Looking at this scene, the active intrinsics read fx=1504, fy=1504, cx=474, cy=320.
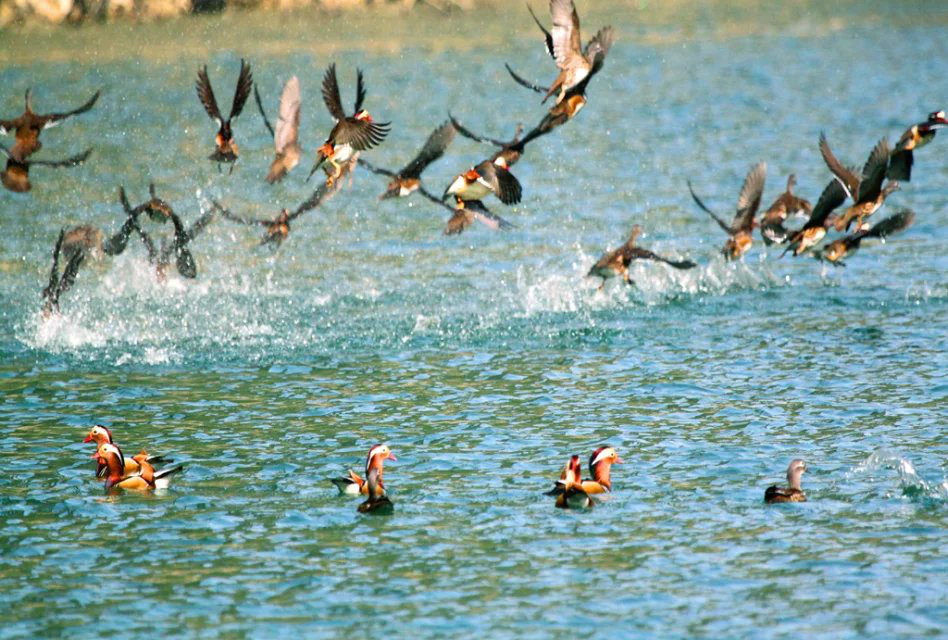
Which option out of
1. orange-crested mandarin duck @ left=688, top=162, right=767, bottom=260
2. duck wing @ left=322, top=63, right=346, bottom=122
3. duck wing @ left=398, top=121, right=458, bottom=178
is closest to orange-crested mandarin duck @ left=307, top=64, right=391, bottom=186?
duck wing @ left=322, top=63, right=346, bottom=122

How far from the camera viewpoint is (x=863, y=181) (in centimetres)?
1814

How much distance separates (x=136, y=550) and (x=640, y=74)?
1714 inches

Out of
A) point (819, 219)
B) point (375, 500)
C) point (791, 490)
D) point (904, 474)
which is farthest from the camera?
point (819, 219)

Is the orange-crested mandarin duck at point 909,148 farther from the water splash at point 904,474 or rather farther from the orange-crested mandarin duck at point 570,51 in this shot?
the water splash at point 904,474

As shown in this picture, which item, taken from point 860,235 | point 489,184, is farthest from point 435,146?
point 860,235

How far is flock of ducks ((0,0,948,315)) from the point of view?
16938 mm

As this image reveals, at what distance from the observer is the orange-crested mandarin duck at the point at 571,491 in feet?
45.6

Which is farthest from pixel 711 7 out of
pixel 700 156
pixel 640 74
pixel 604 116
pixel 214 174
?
pixel 214 174

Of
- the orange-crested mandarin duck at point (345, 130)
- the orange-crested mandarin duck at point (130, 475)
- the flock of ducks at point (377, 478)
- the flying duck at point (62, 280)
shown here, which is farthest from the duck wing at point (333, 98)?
the flying duck at point (62, 280)

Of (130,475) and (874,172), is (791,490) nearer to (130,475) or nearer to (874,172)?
(874,172)

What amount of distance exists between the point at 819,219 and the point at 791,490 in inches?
240

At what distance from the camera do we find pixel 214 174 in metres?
34.5

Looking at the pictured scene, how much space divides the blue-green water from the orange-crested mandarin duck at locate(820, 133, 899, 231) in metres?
1.96

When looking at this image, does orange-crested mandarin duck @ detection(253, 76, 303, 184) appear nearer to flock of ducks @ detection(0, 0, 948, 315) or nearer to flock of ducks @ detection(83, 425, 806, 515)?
flock of ducks @ detection(0, 0, 948, 315)
